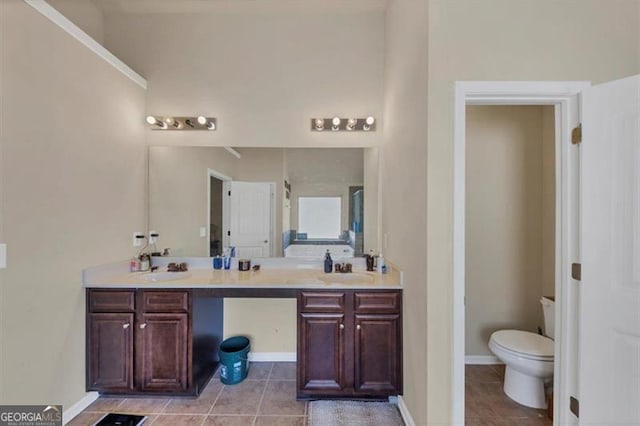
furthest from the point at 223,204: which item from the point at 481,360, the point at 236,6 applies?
the point at 481,360

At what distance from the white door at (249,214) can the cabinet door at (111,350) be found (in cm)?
109

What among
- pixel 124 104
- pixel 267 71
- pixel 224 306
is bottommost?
pixel 224 306

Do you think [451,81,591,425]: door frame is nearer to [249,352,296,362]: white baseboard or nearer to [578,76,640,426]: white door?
[578,76,640,426]: white door

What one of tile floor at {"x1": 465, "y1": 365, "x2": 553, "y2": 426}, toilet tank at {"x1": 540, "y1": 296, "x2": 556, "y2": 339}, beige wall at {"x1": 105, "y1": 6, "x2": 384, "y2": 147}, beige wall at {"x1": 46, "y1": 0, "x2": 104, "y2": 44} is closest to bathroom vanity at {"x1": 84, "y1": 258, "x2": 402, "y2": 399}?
tile floor at {"x1": 465, "y1": 365, "x2": 553, "y2": 426}

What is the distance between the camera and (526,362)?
1.98 metres

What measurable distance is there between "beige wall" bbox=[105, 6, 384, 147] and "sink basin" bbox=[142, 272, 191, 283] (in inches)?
51.2

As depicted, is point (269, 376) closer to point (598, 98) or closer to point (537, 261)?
point (537, 261)

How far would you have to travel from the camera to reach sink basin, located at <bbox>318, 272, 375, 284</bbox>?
2.24 m

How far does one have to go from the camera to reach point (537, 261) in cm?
267

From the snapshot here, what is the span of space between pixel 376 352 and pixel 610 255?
1.52m

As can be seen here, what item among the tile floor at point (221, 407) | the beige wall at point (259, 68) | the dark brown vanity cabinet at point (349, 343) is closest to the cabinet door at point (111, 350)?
Answer: the tile floor at point (221, 407)

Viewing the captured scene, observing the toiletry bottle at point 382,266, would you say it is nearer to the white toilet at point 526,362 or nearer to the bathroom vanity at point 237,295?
the bathroom vanity at point 237,295

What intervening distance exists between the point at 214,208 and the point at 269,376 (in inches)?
66.6

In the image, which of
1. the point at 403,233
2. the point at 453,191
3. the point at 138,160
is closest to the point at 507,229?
the point at 403,233
